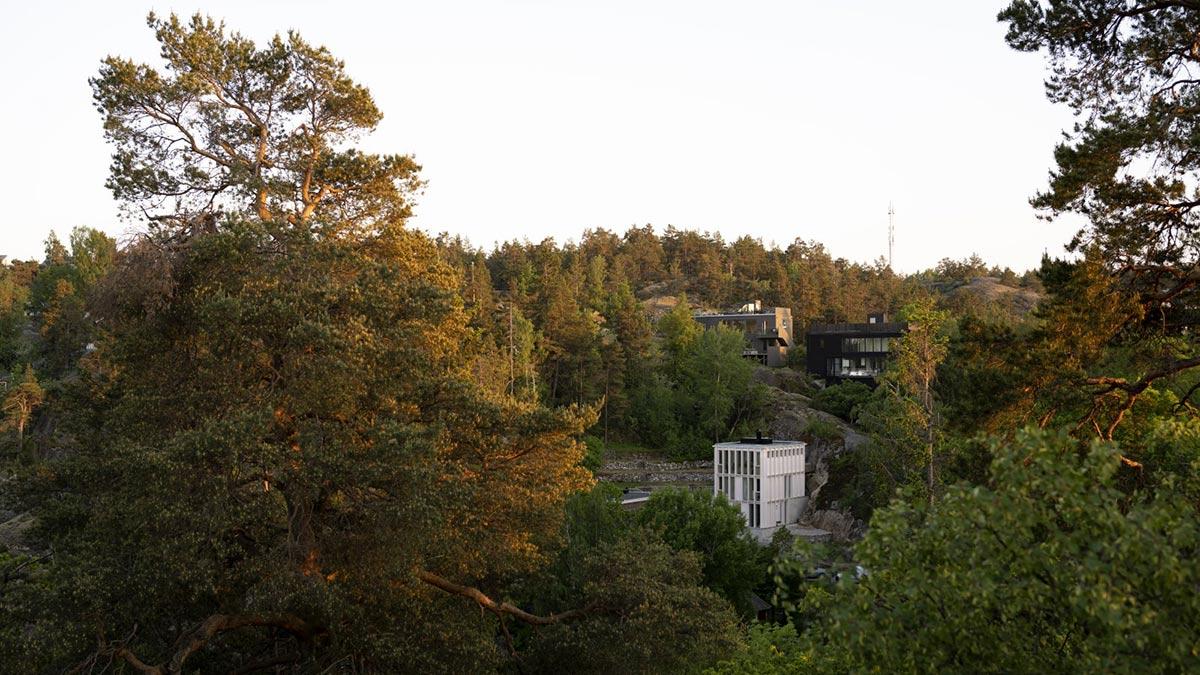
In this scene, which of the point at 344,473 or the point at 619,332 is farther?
the point at 619,332

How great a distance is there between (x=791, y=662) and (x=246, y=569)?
813cm

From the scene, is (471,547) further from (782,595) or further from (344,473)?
(782,595)

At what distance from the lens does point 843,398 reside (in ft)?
177

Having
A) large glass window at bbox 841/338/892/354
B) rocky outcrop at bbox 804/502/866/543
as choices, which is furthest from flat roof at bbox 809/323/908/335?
rocky outcrop at bbox 804/502/866/543

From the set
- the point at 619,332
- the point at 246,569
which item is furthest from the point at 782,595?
the point at 619,332

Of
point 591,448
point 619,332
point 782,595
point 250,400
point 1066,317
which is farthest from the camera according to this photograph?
point 619,332

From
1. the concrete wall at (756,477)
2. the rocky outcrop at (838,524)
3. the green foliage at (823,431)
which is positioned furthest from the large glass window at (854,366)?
the concrete wall at (756,477)

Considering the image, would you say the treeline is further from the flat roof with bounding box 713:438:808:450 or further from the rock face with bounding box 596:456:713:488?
the flat roof with bounding box 713:438:808:450

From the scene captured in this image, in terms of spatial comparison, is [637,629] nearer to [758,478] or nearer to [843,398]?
[758,478]

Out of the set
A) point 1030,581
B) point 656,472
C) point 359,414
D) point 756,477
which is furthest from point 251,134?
point 656,472

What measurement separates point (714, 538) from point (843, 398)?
2887 cm

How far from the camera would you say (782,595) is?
6793mm

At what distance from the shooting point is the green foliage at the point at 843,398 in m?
53.3

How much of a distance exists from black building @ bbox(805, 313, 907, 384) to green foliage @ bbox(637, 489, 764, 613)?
3352 centimetres
